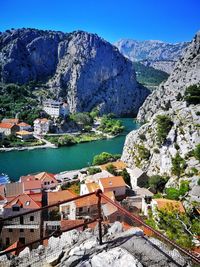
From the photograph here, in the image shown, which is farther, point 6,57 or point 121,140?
point 6,57

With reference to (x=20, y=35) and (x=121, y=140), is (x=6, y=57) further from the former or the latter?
(x=121, y=140)

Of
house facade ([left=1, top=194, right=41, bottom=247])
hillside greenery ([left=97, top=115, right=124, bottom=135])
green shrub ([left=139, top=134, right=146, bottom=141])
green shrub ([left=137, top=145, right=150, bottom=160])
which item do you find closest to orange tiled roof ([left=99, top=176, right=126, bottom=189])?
house facade ([left=1, top=194, right=41, bottom=247])

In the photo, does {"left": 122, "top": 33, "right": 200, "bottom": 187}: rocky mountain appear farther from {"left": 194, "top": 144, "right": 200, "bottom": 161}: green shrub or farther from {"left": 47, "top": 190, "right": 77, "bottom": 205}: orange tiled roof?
{"left": 47, "top": 190, "right": 77, "bottom": 205}: orange tiled roof

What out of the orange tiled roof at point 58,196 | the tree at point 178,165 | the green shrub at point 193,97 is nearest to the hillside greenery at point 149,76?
the green shrub at point 193,97

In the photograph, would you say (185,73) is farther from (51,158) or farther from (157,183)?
(157,183)

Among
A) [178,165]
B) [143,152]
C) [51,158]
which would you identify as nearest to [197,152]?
[178,165]

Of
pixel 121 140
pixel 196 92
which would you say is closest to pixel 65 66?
pixel 121 140

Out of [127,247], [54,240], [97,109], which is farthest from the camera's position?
[97,109]
